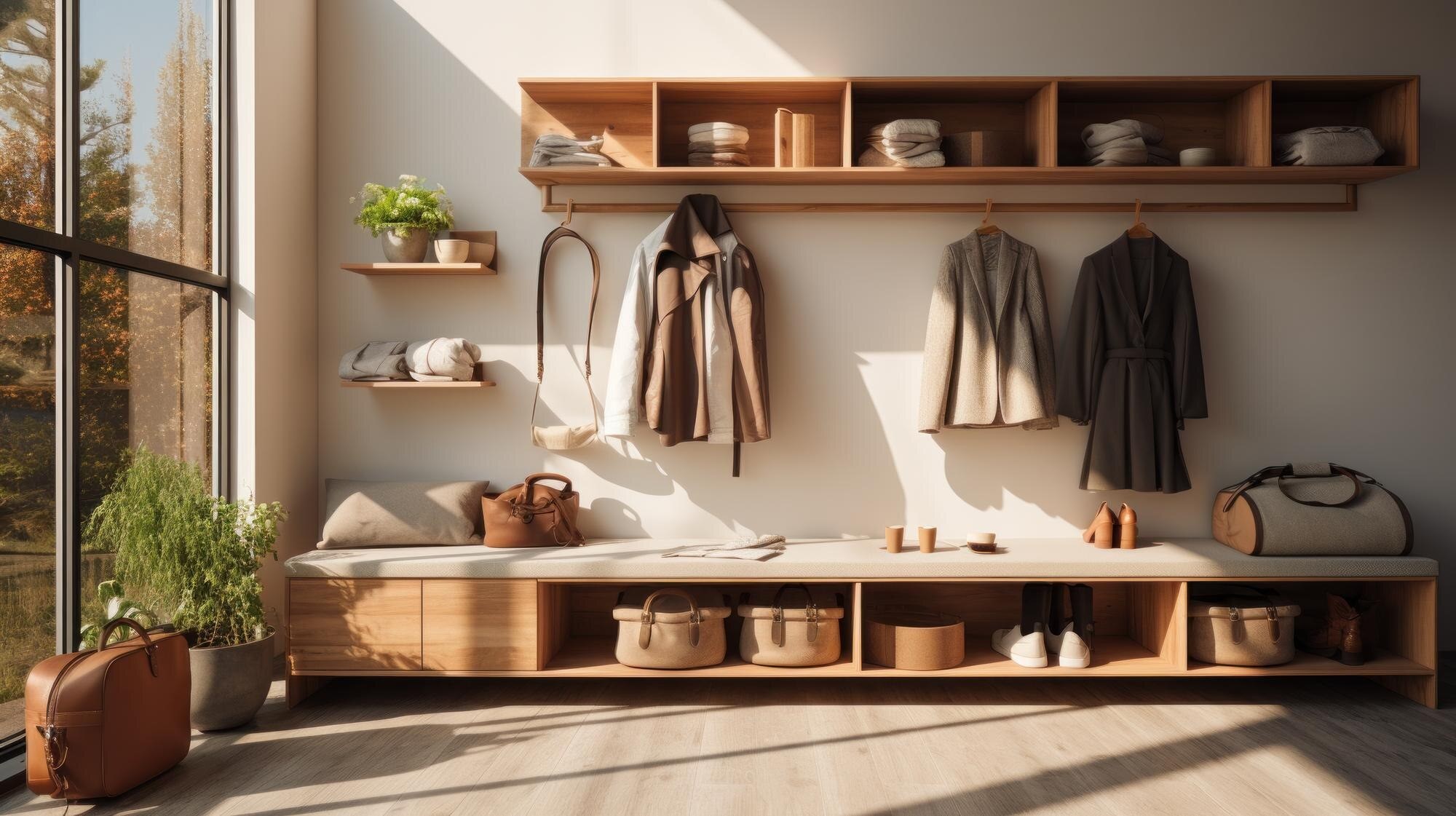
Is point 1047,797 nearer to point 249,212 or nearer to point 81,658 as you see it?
point 81,658

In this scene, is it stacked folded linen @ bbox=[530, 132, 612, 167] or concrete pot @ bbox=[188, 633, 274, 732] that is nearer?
concrete pot @ bbox=[188, 633, 274, 732]

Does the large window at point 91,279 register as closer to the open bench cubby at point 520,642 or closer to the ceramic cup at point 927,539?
the open bench cubby at point 520,642

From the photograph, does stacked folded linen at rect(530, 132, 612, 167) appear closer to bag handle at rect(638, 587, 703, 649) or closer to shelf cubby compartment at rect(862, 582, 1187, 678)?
bag handle at rect(638, 587, 703, 649)

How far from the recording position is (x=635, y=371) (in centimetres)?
331

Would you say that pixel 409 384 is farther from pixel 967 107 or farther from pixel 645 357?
pixel 967 107

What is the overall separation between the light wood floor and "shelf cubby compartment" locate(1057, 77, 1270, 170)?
75.2 inches

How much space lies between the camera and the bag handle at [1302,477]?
10.2 ft

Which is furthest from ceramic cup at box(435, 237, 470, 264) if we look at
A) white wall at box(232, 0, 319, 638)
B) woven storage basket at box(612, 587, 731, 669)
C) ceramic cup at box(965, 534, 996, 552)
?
ceramic cup at box(965, 534, 996, 552)

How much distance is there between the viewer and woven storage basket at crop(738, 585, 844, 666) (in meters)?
3.00

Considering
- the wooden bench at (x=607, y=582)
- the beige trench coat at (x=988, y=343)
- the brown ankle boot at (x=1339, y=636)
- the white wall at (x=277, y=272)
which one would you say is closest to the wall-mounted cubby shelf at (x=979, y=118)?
the beige trench coat at (x=988, y=343)

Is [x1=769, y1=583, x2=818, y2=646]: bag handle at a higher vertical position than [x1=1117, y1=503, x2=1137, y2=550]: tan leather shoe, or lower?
lower

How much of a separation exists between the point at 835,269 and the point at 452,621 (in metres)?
1.85

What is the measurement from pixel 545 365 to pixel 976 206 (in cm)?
172

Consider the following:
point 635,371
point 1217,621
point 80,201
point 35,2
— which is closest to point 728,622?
point 635,371
